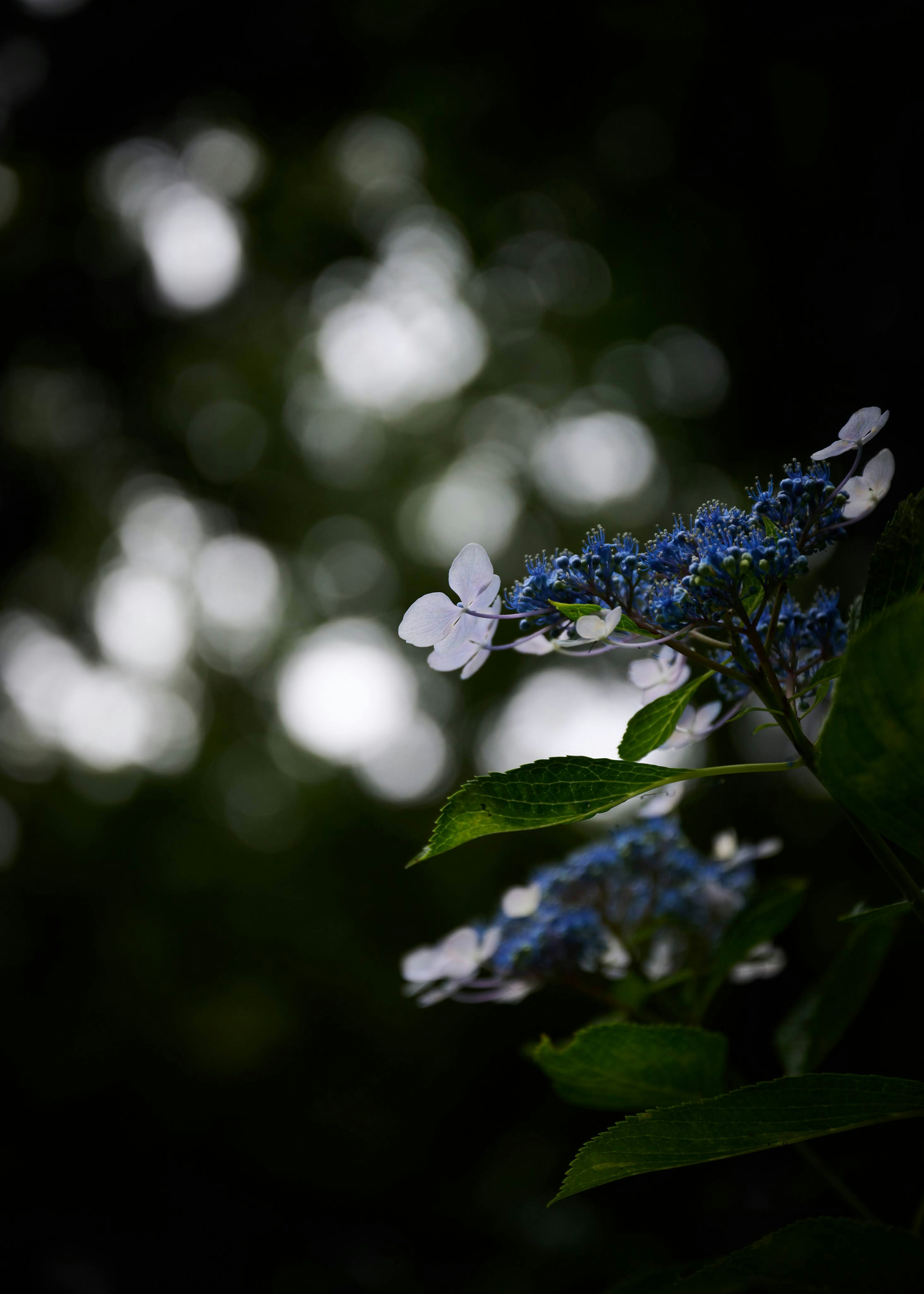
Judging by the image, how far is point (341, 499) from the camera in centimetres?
487

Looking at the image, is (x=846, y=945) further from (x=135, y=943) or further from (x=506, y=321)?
(x=135, y=943)

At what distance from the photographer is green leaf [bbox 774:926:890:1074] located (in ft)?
2.24

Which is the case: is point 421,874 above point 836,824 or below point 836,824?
above

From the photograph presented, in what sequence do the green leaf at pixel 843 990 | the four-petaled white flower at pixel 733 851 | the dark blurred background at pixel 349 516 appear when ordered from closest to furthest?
1. the green leaf at pixel 843 990
2. the four-petaled white flower at pixel 733 851
3. the dark blurred background at pixel 349 516

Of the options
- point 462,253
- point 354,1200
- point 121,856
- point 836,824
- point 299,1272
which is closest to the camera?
point 836,824

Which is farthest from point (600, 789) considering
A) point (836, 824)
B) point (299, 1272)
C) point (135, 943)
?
point (135, 943)

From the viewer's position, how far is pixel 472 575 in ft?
1.49

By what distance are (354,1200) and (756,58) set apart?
4.43 meters

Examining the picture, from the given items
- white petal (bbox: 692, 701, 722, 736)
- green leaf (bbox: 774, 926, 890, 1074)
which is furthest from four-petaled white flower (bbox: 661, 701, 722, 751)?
green leaf (bbox: 774, 926, 890, 1074)

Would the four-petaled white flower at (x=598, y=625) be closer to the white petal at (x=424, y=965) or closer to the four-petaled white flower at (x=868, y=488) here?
the four-petaled white flower at (x=868, y=488)

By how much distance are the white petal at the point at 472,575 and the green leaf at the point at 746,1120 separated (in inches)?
11.1

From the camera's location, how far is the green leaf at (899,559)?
44cm

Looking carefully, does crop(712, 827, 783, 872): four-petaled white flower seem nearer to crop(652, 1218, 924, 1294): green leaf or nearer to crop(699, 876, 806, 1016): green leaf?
crop(699, 876, 806, 1016): green leaf

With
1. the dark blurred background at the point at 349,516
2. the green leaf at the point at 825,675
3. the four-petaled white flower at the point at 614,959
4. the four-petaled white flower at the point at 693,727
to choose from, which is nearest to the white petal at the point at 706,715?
the four-petaled white flower at the point at 693,727
